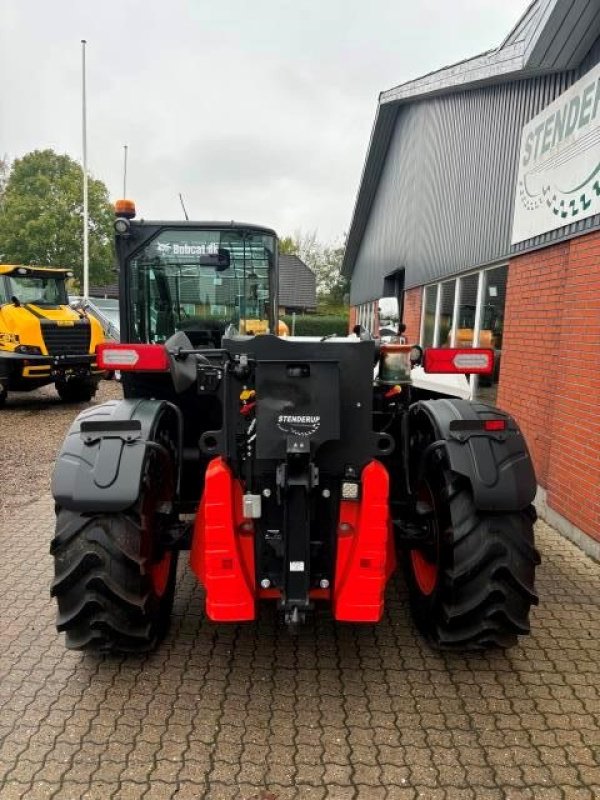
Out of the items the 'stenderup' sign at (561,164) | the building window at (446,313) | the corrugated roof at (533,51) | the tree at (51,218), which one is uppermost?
the tree at (51,218)

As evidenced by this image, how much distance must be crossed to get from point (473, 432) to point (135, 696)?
204 cm

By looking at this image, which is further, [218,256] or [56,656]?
[218,256]

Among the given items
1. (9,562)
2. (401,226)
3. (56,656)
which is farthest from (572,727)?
(401,226)

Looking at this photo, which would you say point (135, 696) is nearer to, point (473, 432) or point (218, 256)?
point (473, 432)

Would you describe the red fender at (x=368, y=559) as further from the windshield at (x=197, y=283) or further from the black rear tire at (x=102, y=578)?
the windshield at (x=197, y=283)

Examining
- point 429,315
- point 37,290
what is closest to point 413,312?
point 429,315

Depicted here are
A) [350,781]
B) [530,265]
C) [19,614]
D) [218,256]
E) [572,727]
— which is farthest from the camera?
[530,265]

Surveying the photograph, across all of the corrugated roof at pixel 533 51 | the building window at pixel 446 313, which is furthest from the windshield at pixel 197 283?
the building window at pixel 446 313

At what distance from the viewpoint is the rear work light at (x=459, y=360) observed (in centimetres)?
333

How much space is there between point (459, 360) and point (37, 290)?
1099 centimetres

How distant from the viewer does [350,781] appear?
2.25 m

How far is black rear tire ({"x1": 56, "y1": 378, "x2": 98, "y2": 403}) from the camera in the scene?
12.4 metres

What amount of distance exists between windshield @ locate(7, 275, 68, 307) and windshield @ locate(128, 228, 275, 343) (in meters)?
8.17

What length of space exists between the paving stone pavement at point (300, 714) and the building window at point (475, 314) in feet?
13.8
